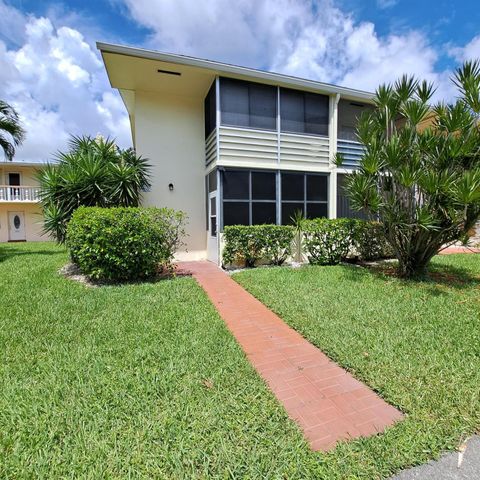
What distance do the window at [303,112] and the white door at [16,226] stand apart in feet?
71.5

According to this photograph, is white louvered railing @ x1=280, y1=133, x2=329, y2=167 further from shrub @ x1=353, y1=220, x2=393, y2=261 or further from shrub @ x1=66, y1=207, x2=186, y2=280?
shrub @ x1=66, y1=207, x2=186, y2=280

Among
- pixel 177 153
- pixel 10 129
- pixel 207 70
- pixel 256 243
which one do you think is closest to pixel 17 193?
pixel 10 129

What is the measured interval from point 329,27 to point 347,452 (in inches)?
528

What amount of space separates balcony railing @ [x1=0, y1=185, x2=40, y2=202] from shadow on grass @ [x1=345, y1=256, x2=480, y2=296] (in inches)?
874

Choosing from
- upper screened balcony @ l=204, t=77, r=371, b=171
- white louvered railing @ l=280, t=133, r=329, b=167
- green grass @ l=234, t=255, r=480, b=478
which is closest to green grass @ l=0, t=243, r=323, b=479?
green grass @ l=234, t=255, r=480, b=478

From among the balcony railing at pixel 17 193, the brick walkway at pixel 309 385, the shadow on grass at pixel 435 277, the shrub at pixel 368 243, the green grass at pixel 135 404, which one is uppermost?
the balcony railing at pixel 17 193

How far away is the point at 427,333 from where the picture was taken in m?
3.98

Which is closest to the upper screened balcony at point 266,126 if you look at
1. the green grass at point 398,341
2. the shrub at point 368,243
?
the shrub at point 368,243

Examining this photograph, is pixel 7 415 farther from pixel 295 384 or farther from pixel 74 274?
pixel 74 274

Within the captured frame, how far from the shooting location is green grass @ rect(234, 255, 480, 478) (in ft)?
6.91

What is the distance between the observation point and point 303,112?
33.4 feet

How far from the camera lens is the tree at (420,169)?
621 centimetres

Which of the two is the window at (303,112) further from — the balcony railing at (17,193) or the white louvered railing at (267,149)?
the balcony railing at (17,193)

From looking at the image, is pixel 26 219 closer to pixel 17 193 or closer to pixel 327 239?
pixel 17 193
